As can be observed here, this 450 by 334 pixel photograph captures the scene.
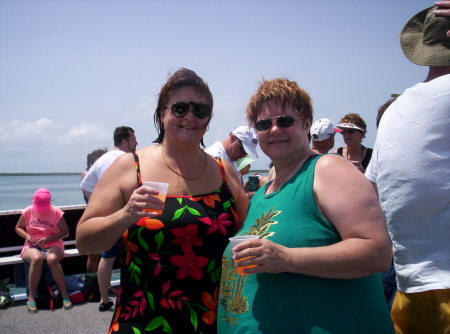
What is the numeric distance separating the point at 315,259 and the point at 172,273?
781 mm

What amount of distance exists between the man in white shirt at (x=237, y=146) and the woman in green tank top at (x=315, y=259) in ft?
9.20

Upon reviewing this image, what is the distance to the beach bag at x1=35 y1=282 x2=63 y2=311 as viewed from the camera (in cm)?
521

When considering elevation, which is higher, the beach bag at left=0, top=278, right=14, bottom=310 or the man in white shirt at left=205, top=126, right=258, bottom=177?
the man in white shirt at left=205, top=126, right=258, bottom=177

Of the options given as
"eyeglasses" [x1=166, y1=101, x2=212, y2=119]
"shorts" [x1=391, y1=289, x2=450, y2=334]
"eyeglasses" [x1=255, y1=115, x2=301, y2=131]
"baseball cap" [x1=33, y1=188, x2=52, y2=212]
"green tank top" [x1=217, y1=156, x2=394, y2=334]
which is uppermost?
"eyeglasses" [x1=166, y1=101, x2=212, y2=119]

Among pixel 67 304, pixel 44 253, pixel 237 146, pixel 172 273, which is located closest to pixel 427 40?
pixel 172 273

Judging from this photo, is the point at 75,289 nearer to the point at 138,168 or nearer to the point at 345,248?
the point at 138,168

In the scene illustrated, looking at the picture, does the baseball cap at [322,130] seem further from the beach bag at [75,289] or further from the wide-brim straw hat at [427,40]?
the beach bag at [75,289]

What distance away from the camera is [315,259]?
4.75ft

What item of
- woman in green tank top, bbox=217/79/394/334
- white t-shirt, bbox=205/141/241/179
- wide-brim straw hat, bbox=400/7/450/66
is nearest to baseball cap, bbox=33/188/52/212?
white t-shirt, bbox=205/141/241/179

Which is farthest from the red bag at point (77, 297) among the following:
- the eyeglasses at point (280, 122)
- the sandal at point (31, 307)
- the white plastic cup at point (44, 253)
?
the eyeglasses at point (280, 122)

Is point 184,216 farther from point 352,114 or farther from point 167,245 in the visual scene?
point 352,114

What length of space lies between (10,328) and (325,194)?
441 cm

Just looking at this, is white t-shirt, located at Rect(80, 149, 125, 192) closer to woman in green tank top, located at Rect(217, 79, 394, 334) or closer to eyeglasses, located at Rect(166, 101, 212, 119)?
eyeglasses, located at Rect(166, 101, 212, 119)

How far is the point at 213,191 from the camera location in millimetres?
2148
